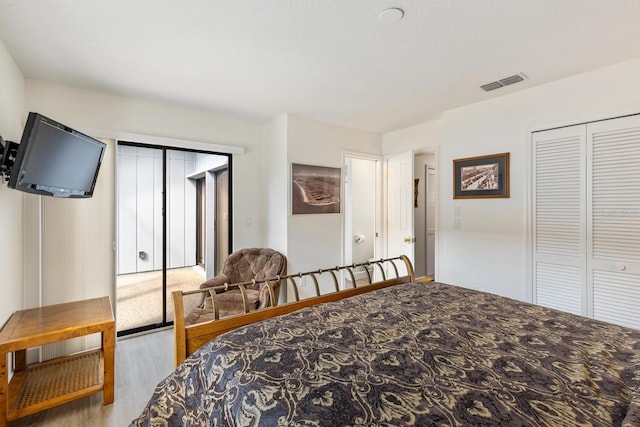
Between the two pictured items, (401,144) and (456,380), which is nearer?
(456,380)

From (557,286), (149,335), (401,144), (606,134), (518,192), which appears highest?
(401,144)

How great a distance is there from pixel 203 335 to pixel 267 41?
6.11ft

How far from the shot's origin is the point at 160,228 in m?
3.22

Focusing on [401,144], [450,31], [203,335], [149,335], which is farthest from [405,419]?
[401,144]

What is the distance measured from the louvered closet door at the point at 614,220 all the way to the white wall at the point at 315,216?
8.16 ft

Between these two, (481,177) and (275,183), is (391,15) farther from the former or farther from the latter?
(275,183)

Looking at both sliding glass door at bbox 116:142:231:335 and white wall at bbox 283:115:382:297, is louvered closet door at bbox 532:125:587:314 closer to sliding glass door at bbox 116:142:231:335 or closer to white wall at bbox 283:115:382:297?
white wall at bbox 283:115:382:297

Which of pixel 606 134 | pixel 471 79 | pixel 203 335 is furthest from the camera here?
pixel 471 79

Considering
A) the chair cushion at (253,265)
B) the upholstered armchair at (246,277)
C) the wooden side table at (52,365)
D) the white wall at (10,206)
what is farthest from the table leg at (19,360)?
the chair cushion at (253,265)

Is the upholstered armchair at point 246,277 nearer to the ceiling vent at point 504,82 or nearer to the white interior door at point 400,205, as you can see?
the white interior door at point 400,205

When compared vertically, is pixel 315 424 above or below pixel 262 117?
below

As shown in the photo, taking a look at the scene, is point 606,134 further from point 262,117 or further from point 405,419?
point 262,117

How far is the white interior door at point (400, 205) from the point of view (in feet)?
12.9

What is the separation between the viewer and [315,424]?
0.82 m
